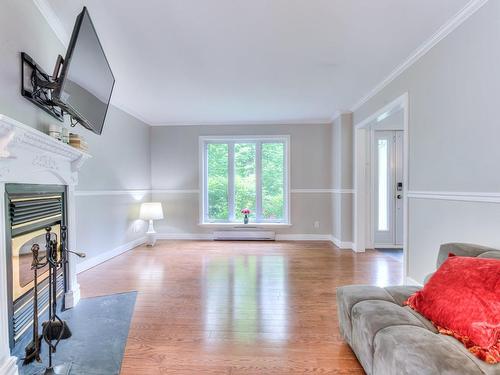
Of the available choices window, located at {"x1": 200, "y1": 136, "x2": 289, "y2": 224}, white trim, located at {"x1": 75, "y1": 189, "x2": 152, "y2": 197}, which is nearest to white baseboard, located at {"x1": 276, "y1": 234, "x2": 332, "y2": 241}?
window, located at {"x1": 200, "y1": 136, "x2": 289, "y2": 224}

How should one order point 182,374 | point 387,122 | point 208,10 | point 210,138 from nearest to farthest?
point 182,374 < point 208,10 < point 387,122 < point 210,138

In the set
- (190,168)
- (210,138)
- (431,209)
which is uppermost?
(210,138)

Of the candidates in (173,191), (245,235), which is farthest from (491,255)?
(173,191)

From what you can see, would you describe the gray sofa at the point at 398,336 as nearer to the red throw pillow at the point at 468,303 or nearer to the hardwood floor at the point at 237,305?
the red throw pillow at the point at 468,303

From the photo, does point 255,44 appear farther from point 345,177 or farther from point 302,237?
point 302,237

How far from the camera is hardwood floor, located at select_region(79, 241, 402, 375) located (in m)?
1.62

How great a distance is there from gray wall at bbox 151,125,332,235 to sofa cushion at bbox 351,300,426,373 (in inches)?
148

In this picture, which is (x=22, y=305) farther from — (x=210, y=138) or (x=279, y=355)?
(x=210, y=138)

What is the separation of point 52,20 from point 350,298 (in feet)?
9.74

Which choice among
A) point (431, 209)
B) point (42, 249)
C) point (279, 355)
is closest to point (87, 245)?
point (42, 249)

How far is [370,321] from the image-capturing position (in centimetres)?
134

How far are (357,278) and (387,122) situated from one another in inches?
111

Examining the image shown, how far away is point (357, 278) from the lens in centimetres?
306

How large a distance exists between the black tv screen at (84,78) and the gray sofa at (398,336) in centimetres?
221
